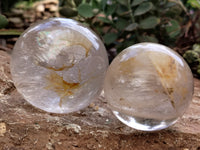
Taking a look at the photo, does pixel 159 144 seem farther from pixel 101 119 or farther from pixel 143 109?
pixel 101 119

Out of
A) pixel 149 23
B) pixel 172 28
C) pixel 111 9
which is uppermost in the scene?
pixel 111 9

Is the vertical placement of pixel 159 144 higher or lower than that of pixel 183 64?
lower

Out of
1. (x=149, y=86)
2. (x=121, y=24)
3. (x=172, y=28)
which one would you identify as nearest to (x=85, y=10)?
(x=121, y=24)

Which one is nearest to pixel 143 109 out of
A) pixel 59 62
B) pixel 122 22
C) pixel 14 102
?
pixel 59 62

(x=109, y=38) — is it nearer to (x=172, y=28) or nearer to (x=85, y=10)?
(x=85, y=10)

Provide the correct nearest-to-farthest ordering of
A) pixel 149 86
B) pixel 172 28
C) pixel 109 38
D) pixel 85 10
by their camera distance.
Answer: pixel 149 86, pixel 85 10, pixel 109 38, pixel 172 28
